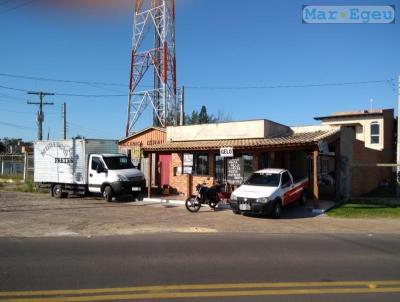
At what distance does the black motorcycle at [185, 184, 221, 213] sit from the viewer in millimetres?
18125

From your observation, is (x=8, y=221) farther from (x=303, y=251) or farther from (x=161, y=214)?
(x=303, y=251)

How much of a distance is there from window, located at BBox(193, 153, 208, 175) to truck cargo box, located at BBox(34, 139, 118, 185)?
476cm

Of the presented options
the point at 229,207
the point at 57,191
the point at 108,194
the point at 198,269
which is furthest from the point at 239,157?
the point at 198,269

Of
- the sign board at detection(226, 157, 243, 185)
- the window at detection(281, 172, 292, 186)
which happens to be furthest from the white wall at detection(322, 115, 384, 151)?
the window at detection(281, 172, 292, 186)

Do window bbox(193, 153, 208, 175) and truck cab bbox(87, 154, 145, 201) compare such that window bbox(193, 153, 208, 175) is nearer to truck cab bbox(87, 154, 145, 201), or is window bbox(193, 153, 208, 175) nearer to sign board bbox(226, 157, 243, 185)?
sign board bbox(226, 157, 243, 185)

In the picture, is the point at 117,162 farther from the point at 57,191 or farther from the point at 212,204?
the point at 212,204

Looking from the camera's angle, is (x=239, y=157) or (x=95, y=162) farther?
(x=95, y=162)

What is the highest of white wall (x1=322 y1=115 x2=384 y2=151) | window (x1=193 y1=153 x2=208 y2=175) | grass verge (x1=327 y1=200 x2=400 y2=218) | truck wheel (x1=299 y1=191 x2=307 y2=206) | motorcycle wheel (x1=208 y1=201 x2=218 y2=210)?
white wall (x1=322 y1=115 x2=384 y2=151)

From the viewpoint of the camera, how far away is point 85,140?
77.7ft

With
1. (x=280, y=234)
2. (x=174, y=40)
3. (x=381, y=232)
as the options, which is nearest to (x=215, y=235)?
(x=280, y=234)

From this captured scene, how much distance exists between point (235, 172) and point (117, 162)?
602 cm

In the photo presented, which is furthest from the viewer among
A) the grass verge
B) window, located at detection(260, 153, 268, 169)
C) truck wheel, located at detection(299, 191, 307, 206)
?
window, located at detection(260, 153, 268, 169)

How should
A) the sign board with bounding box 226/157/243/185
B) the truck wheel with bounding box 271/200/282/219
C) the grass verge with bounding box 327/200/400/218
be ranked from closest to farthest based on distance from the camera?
1. the truck wheel with bounding box 271/200/282/219
2. the grass verge with bounding box 327/200/400/218
3. the sign board with bounding box 226/157/243/185

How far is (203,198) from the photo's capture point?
724 inches
